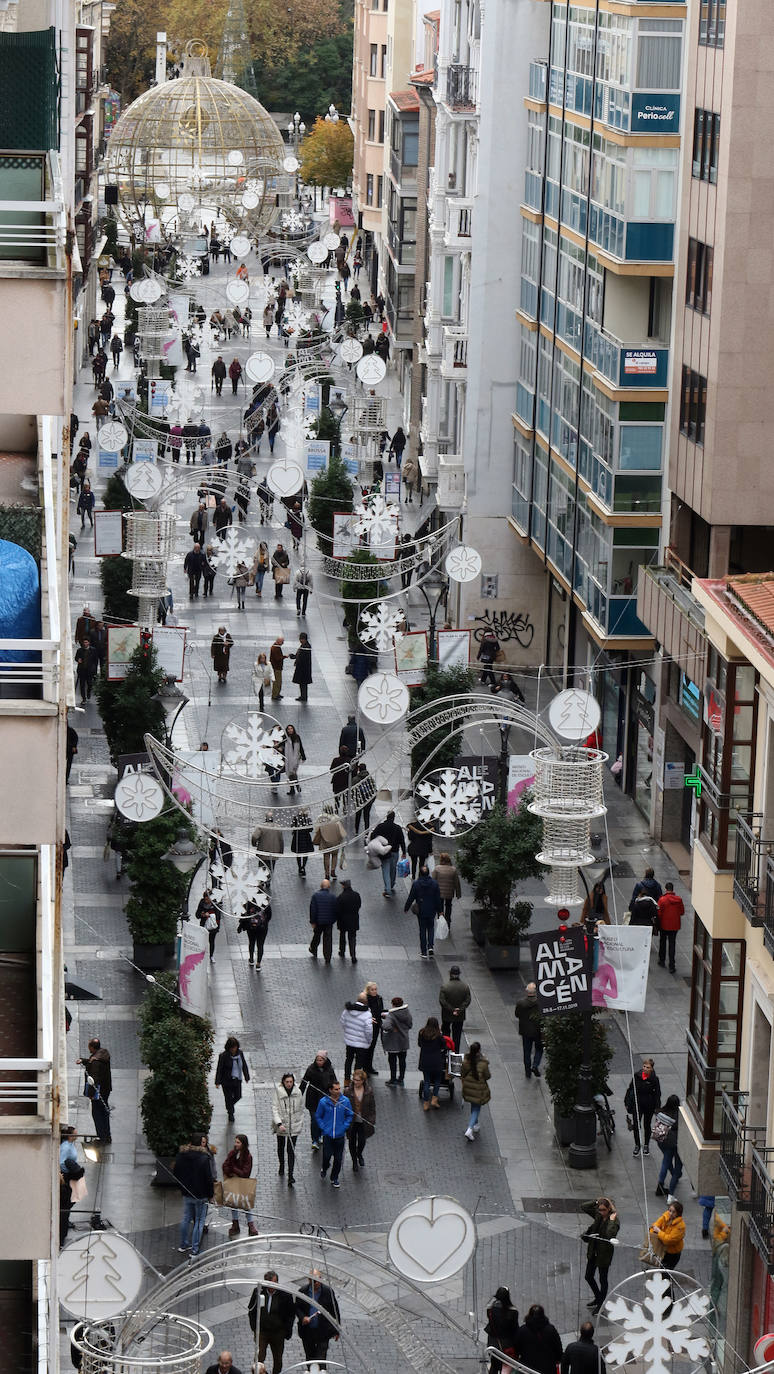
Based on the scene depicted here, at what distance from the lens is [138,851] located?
107 feet

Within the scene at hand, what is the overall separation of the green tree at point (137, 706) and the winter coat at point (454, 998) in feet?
30.7

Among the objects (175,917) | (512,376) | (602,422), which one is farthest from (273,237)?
(175,917)

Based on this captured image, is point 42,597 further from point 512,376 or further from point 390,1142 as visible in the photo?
point 512,376

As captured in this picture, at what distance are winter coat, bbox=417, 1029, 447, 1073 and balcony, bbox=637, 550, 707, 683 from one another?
9918mm

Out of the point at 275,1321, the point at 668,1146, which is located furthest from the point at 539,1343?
the point at 668,1146

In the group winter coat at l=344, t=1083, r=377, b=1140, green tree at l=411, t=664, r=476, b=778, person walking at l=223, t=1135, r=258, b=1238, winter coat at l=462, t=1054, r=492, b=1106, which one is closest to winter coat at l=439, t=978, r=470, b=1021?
winter coat at l=462, t=1054, r=492, b=1106

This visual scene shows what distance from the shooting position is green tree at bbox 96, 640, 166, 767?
39.9m

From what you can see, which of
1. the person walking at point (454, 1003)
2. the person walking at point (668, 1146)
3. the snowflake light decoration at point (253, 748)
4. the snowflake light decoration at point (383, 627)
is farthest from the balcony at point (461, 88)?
the person walking at point (668, 1146)

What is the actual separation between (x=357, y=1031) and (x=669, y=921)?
6840 mm

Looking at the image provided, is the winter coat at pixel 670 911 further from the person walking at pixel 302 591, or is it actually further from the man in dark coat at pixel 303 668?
the person walking at pixel 302 591

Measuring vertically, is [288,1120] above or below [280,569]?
below

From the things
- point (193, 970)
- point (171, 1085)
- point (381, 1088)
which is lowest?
point (381, 1088)

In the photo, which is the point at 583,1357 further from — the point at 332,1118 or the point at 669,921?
the point at 669,921

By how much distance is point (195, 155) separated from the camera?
114 meters
